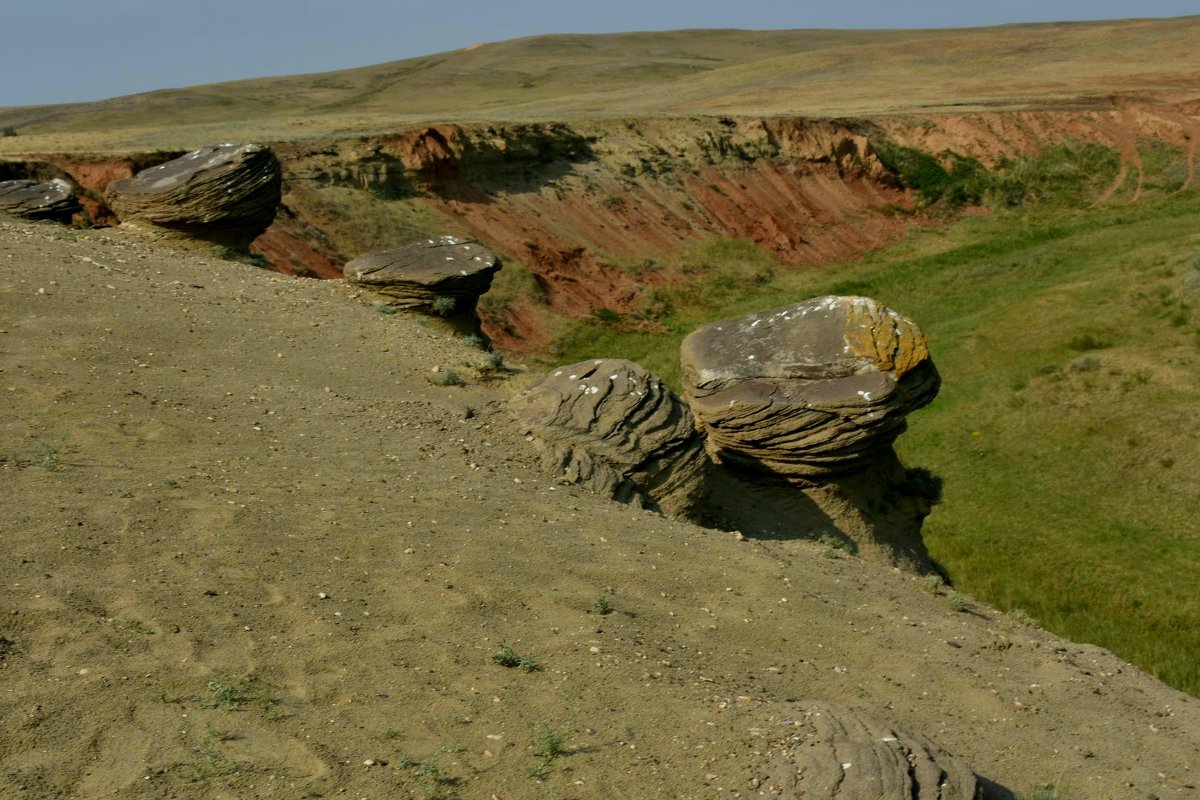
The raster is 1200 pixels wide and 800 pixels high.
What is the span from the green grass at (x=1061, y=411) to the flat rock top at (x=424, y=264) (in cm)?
872

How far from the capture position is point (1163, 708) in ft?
32.6

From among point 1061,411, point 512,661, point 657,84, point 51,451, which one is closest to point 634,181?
point 1061,411

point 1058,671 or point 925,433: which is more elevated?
point 1058,671

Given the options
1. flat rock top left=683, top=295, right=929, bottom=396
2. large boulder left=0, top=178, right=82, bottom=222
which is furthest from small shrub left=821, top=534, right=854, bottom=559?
large boulder left=0, top=178, right=82, bottom=222

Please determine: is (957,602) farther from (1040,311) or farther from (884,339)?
(1040,311)

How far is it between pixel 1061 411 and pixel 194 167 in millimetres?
16424

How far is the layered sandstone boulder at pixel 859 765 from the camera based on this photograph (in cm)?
639

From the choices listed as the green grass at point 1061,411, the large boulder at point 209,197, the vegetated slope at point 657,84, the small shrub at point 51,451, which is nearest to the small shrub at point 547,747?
the small shrub at point 51,451

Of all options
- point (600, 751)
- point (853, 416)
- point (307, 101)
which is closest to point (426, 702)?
point (600, 751)

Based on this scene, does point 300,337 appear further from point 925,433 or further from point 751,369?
point 925,433

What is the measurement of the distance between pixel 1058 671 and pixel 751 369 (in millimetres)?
5127

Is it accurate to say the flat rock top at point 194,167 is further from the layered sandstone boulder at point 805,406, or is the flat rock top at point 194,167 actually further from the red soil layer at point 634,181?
the red soil layer at point 634,181

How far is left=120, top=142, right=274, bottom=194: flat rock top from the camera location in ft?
58.6

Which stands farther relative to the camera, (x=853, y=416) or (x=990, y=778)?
(x=853, y=416)
